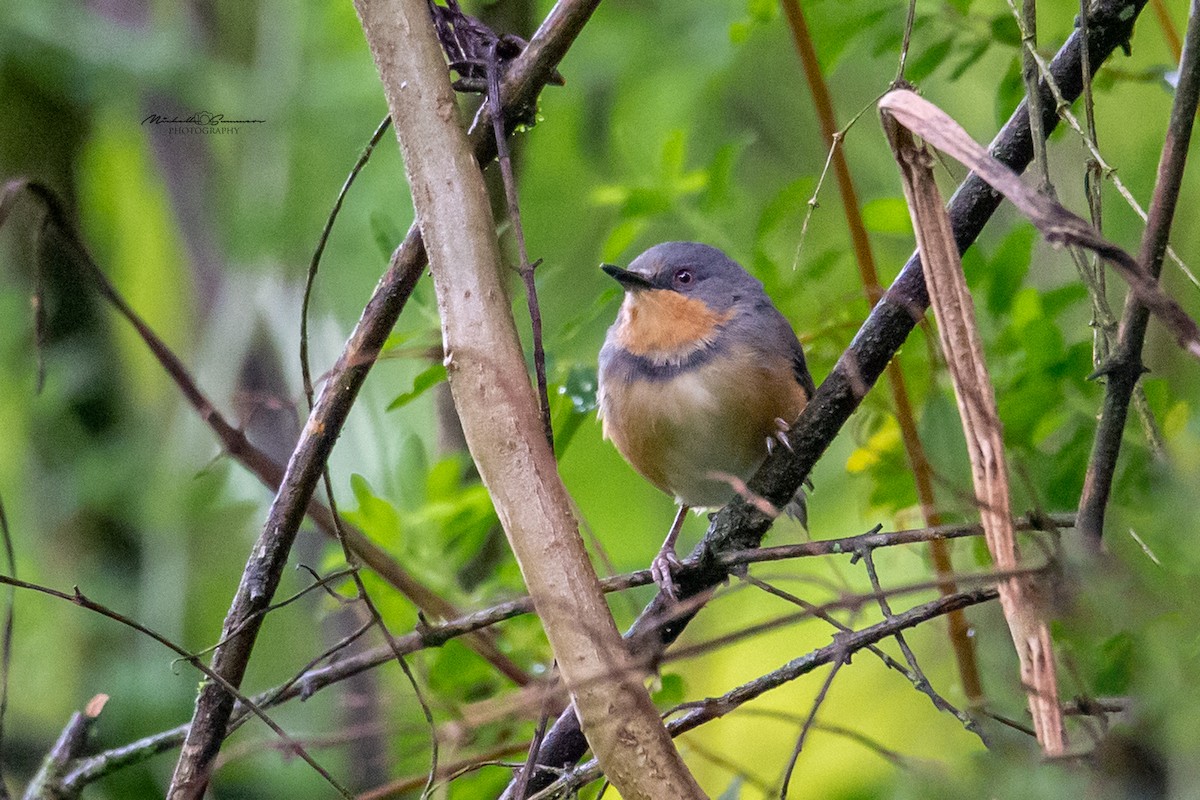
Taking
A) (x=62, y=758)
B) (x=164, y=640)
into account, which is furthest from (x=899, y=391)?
(x=62, y=758)

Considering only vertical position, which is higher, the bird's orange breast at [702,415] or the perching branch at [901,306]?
the perching branch at [901,306]

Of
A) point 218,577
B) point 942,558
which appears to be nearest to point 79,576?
point 218,577

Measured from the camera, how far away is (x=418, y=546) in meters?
2.94

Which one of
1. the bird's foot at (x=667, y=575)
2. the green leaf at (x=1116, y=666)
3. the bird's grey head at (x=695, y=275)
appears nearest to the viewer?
the green leaf at (x=1116, y=666)

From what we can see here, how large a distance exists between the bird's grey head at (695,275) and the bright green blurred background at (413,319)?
12 centimetres

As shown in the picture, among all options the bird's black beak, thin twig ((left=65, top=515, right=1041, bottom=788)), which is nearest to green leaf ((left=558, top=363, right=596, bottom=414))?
the bird's black beak

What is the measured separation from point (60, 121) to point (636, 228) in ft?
11.4

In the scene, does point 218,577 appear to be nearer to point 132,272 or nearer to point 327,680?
point 132,272

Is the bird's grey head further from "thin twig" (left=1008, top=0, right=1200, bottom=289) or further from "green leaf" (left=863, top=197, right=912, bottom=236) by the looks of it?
"thin twig" (left=1008, top=0, right=1200, bottom=289)

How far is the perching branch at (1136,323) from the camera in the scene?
5.18ft

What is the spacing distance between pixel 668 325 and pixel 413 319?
Result: 4.28 feet

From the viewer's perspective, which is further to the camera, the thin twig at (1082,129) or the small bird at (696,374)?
the small bird at (696,374)

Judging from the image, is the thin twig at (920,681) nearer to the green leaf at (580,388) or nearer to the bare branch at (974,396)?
the bare branch at (974,396)

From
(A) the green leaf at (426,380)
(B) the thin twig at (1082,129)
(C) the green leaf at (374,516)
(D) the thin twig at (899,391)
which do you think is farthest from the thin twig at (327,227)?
(B) the thin twig at (1082,129)
